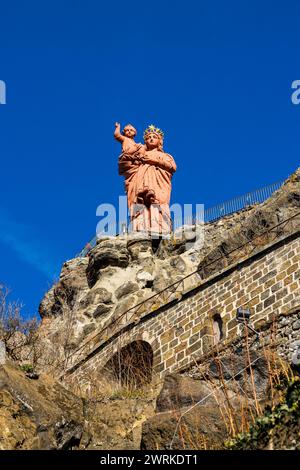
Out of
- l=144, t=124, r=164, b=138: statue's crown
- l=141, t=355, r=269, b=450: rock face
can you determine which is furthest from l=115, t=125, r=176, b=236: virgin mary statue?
l=141, t=355, r=269, b=450: rock face

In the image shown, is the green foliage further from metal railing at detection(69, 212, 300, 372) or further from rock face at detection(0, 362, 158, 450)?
metal railing at detection(69, 212, 300, 372)

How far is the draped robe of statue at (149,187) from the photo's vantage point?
26.3m

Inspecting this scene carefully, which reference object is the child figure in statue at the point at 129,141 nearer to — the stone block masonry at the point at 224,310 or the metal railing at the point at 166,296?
the metal railing at the point at 166,296

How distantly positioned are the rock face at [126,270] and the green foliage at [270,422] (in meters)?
8.99

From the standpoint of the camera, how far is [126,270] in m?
24.4

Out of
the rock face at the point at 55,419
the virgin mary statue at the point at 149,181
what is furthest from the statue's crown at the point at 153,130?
the rock face at the point at 55,419

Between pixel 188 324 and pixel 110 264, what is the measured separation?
25.9ft

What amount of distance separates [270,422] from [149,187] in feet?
60.3

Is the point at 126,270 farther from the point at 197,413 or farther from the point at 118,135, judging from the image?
the point at 197,413

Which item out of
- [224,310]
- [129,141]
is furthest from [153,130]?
[224,310]

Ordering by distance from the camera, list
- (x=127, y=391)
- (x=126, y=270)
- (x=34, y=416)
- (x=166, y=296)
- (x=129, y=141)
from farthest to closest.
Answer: (x=129, y=141), (x=126, y=270), (x=166, y=296), (x=127, y=391), (x=34, y=416)

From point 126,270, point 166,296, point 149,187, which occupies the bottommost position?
point 166,296

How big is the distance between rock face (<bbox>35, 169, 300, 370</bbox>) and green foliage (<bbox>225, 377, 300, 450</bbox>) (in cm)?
899
